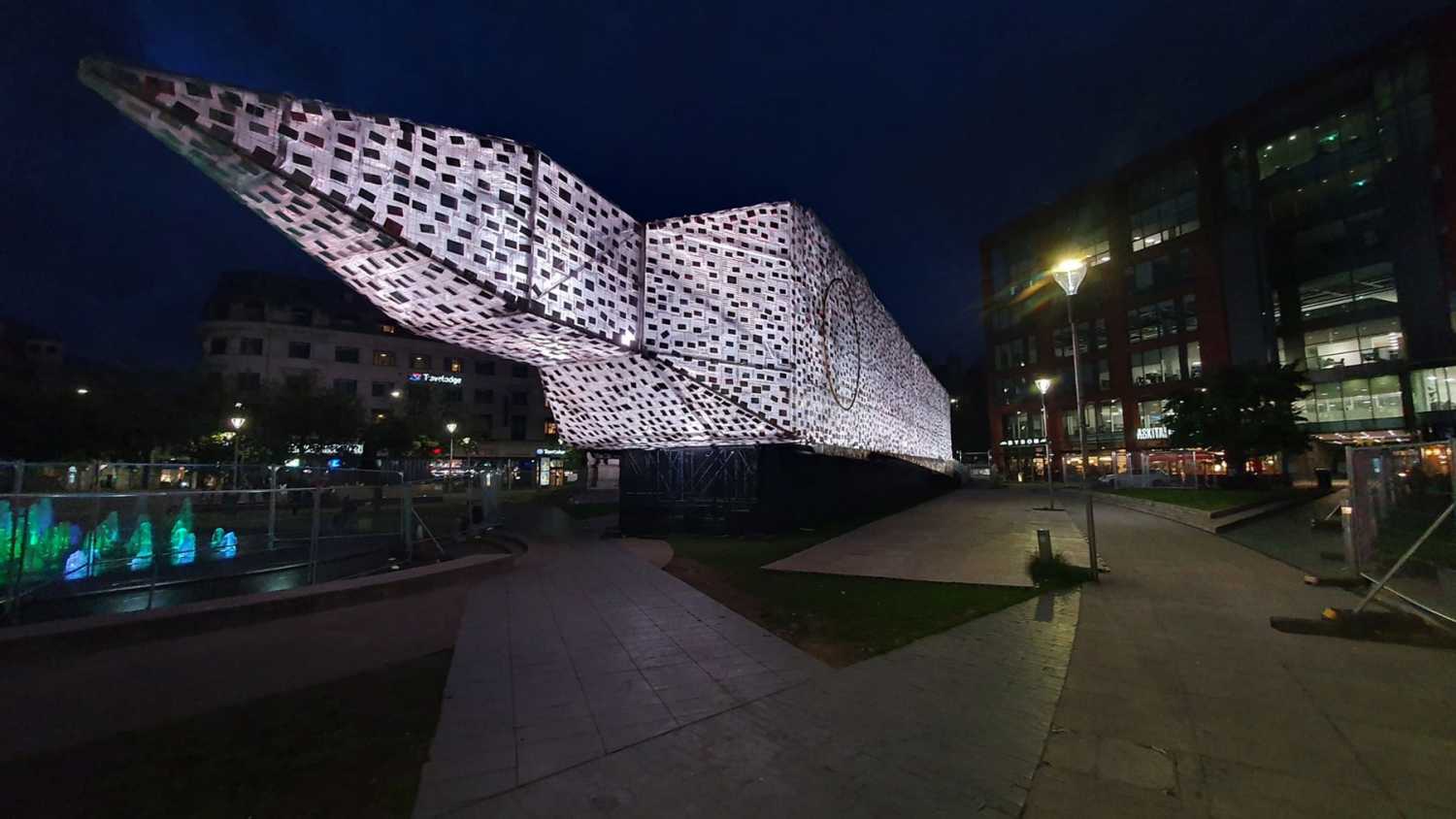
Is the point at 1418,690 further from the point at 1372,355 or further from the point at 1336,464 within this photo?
the point at 1336,464

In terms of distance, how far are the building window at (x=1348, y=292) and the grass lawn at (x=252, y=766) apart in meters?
63.3

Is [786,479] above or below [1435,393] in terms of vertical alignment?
below

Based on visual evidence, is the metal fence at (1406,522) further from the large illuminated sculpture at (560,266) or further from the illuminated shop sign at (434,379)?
the illuminated shop sign at (434,379)

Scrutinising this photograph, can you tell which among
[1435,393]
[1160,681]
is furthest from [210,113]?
[1435,393]

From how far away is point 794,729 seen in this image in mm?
4559

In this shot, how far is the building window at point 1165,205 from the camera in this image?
2032 inches

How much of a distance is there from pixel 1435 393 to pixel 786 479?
51.1 m

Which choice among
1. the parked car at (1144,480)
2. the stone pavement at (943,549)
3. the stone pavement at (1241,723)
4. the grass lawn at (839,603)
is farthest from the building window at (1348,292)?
the grass lawn at (839,603)

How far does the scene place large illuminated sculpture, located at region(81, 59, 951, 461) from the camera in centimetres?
688

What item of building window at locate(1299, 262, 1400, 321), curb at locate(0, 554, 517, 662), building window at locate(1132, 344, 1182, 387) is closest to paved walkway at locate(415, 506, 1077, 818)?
curb at locate(0, 554, 517, 662)

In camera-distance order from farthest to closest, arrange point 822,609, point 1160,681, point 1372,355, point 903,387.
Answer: point 1372,355 < point 903,387 < point 822,609 < point 1160,681

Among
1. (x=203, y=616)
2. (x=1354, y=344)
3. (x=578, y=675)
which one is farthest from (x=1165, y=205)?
(x=203, y=616)

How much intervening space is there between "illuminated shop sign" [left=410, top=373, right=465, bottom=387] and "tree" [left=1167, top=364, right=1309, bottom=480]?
6649 centimetres

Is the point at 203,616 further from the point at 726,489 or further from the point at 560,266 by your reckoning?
the point at 726,489
